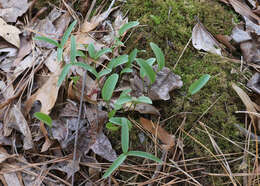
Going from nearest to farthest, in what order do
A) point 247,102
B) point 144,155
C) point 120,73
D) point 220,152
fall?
point 144,155 → point 220,152 → point 247,102 → point 120,73

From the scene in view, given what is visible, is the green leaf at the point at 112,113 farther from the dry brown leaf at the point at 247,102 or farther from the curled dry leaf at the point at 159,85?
the dry brown leaf at the point at 247,102

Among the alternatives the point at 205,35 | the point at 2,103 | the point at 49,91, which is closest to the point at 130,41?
the point at 205,35

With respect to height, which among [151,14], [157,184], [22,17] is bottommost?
[157,184]

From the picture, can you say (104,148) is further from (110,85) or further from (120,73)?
(120,73)

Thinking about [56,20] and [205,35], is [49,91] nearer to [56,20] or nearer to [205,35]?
[56,20]

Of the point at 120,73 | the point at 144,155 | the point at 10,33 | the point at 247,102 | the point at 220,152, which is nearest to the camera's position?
the point at 144,155

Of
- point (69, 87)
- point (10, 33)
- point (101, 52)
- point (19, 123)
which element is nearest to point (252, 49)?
point (101, 52)
